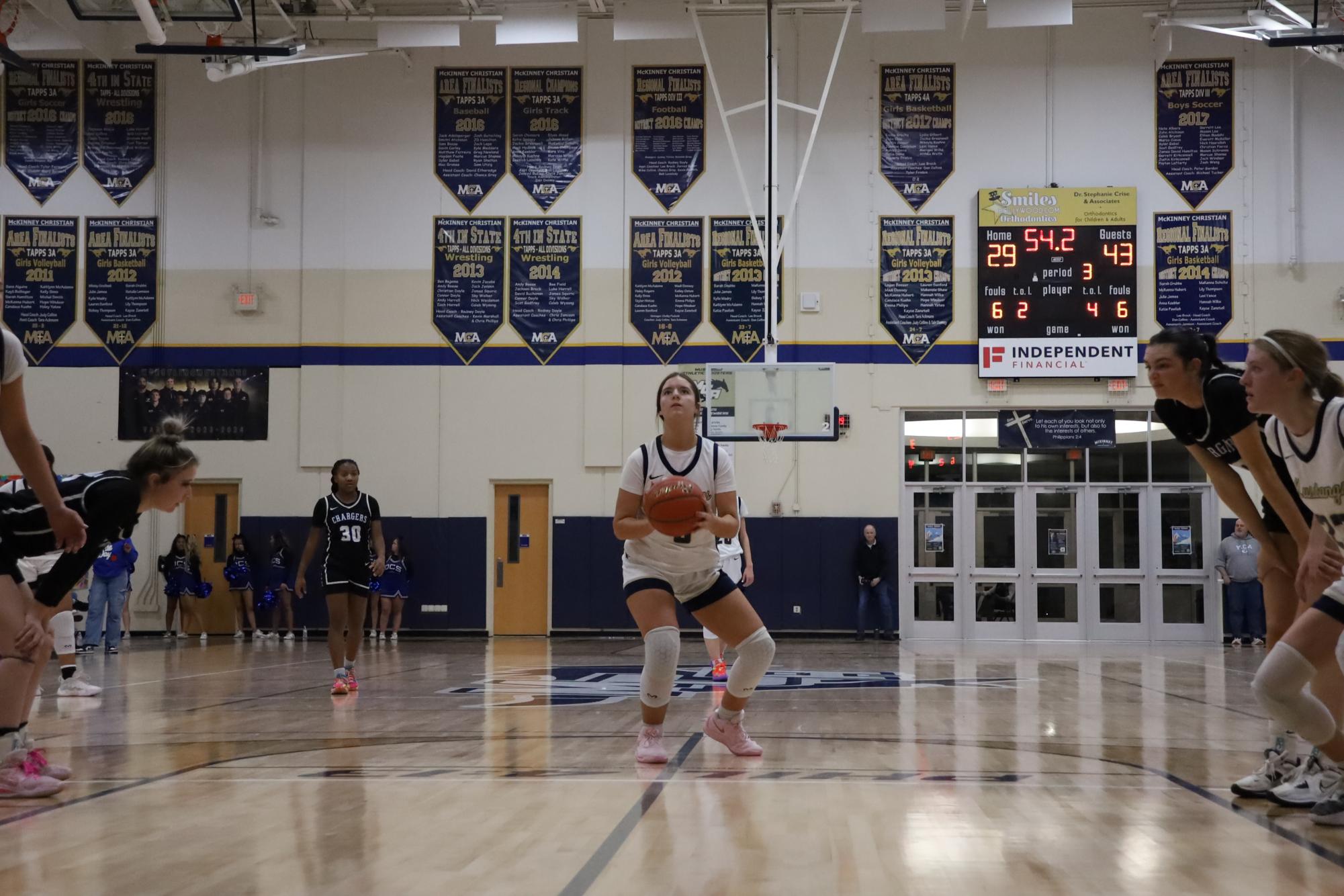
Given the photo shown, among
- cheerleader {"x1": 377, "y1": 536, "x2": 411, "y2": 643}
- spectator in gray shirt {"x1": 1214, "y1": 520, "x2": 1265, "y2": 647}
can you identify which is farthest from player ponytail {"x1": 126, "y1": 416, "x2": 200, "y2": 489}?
spectator in gray shirt {"x1": 1214, "y1": 520, "x2": 1265, "y2": 647}

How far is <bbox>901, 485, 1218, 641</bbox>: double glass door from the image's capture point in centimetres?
1703

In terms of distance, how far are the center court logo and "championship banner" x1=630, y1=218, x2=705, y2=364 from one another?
7055mm

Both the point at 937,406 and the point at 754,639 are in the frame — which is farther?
the point at 937,406

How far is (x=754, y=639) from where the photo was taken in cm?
526

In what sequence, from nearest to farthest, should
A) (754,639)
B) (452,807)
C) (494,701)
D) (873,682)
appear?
(452,807), (754,639), (494,701), (873,682)

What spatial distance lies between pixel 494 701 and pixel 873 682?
10.9 feet

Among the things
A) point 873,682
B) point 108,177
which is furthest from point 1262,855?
point 108,177

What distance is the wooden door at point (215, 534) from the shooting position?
17.5 meters

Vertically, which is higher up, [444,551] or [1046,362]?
[1046,362]

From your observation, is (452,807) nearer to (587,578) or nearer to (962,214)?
(587,578)

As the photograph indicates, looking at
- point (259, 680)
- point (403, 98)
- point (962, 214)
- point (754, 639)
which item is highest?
point (403, 98)

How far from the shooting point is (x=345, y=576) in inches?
339

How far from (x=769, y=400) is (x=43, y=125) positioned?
1179cm

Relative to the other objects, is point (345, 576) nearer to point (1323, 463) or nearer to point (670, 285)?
point (1323, 463)
